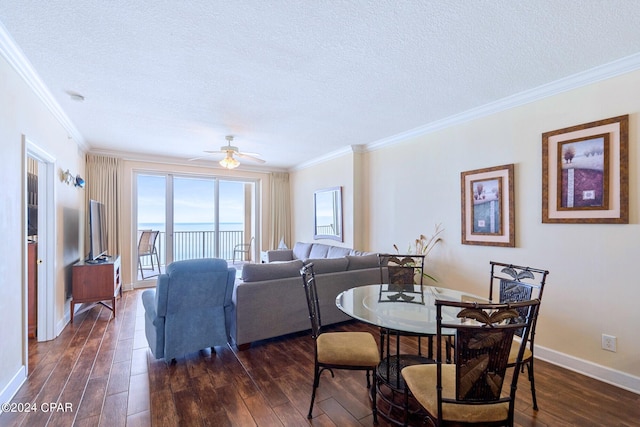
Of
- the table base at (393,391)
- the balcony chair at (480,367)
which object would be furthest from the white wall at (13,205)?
the balcony chair at (480,367)

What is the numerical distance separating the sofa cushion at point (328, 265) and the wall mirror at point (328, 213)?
1741mm

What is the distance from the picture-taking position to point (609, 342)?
8.02 feet

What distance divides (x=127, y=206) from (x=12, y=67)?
12.1ft

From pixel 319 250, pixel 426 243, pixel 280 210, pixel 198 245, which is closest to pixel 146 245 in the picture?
pixel 198 245

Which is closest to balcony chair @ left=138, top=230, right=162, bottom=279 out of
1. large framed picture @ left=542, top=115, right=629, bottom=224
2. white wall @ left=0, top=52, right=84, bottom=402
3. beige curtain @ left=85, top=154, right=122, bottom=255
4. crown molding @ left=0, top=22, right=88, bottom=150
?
beige curtain @ left=85, top=154, right=122, bottom=255

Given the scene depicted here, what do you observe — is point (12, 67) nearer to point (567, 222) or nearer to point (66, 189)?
point (66, 189)

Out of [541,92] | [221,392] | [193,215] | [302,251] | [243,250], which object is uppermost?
[541,92]

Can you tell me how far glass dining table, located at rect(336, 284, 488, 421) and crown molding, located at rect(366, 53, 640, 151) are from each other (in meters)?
2.09

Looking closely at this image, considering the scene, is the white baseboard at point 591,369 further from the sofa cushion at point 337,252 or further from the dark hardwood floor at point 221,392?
the sofa cushion at point 337,252

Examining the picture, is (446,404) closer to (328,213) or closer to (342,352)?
(342,352)

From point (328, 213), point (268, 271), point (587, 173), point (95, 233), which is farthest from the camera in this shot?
point (328, 213)

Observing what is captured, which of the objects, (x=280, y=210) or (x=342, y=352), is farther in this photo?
(x=280, y=210)

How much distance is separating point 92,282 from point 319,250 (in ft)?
11.3

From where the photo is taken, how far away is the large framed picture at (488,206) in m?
3.12
